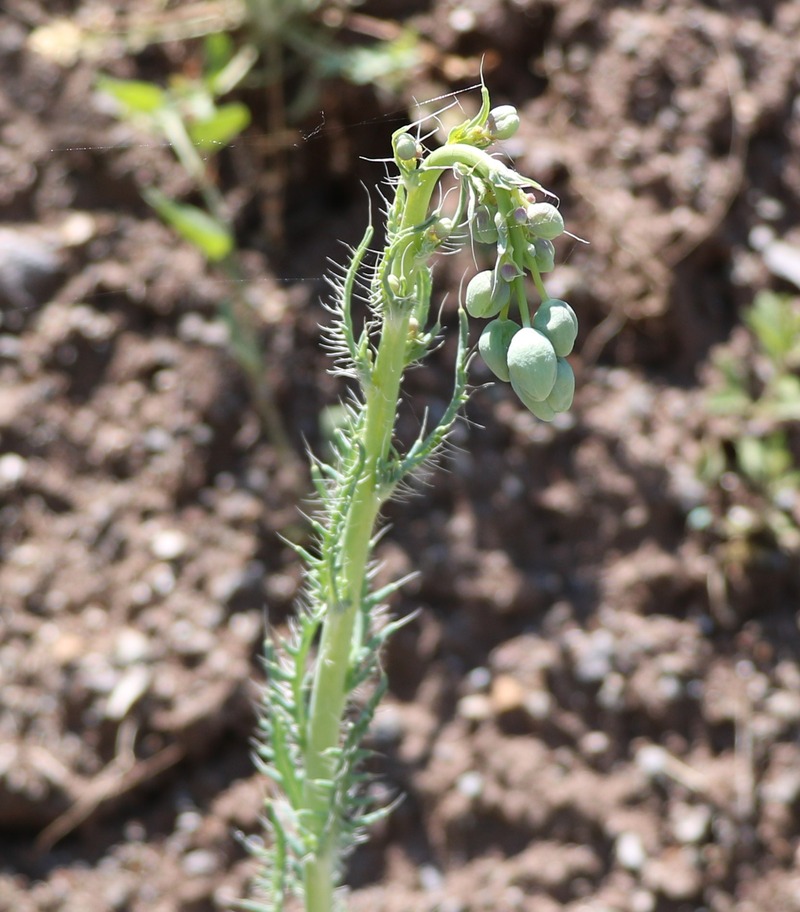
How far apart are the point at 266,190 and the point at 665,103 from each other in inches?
33.6

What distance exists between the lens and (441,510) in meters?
1.99

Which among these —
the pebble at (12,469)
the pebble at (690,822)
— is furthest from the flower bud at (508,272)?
the pebble at (12,469)

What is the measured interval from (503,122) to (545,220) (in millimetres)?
78

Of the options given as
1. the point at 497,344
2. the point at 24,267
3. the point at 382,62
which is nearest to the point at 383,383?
the point at 497,344

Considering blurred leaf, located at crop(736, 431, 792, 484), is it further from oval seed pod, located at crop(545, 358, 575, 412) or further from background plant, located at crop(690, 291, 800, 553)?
oval seed pod, located at crop(545, 358, 575, 412)

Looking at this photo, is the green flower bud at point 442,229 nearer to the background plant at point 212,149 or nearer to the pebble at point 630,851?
the background plant at point 212,149

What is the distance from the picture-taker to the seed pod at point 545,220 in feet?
2.24

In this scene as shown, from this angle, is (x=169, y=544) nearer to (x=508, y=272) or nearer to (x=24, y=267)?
(x=24, y=267)

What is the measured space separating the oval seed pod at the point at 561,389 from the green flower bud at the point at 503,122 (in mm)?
167

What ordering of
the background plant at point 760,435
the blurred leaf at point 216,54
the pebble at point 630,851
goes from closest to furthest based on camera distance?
the pebble at point 630,851 < the background plant at point 760,435 < the blurred leaf at point 216,54

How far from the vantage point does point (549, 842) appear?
1.73 meters

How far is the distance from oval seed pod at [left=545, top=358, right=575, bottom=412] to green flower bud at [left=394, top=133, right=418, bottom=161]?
0.18 meters

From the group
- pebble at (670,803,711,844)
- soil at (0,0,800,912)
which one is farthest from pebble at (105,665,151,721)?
pebble at (670,803,711,844)

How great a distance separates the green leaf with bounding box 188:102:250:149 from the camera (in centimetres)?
183
